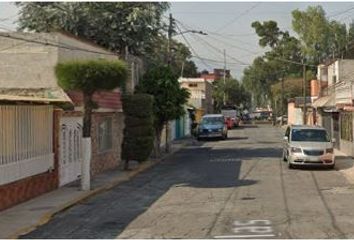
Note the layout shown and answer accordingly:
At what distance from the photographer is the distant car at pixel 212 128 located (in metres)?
51.8

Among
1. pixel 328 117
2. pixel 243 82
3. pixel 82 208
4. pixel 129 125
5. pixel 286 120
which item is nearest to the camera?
pixel 82 208

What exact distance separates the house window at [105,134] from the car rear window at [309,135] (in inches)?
296

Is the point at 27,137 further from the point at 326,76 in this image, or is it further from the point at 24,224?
the point at 326,76

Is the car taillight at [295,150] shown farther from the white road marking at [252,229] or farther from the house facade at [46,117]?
the white road marking at [252,229]

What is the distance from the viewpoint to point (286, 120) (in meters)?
92.9

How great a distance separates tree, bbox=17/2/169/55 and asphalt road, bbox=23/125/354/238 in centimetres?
1441

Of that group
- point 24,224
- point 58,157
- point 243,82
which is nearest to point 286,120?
point 243,82

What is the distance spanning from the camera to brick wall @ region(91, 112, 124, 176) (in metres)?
26.2

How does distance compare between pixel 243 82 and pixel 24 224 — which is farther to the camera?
pixel 243 82

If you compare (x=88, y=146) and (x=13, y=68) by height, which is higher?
(x=13, y=68)

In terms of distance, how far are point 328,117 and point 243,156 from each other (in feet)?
41.2

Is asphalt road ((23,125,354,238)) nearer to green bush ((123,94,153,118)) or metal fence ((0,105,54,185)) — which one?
metal fence ((0,105,54,185))

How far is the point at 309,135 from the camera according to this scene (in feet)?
93.5

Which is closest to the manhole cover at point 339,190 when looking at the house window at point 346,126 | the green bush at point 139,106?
the green bush at point 139,106
